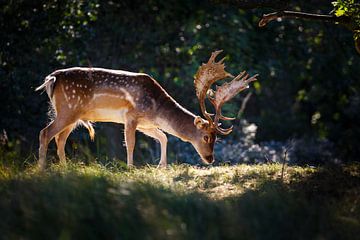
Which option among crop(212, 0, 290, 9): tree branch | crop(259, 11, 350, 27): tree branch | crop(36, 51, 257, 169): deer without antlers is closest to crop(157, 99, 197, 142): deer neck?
crop(36, 51, 257, 169): deer without antlers

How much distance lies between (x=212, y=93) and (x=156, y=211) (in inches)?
182

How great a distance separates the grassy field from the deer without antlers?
2.24m

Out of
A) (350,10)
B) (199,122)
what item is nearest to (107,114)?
(199,122)

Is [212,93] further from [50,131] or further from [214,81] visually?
[50,131]

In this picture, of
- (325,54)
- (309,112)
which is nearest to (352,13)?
(325,54)

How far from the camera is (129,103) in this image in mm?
9680

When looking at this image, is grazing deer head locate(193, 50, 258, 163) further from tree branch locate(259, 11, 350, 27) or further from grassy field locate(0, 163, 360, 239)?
grassy field locate(0, 163, 360, 239)

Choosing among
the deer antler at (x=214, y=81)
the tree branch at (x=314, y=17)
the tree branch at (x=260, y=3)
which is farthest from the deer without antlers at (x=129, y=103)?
the tree branch at (x=314, y=17)

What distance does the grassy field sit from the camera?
504cm

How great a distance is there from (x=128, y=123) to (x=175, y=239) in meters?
4.89

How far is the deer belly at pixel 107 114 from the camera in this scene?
9.55m

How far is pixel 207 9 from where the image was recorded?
53.0 ft

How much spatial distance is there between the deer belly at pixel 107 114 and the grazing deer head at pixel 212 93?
3.50 ft

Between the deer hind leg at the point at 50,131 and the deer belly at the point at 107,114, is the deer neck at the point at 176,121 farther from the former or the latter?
the deer hind leg at the point at 50,131
